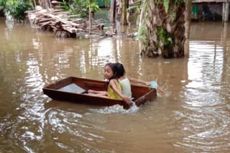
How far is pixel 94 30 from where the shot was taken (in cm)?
1856

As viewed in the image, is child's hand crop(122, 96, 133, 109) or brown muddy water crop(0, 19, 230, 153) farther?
child's hand crop(122, 96, 133, 109)

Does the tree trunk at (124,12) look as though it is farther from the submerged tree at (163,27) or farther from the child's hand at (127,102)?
the child's hand at (127,102)

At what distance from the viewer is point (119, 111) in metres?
7.16

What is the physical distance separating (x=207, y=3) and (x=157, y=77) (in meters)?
13.9

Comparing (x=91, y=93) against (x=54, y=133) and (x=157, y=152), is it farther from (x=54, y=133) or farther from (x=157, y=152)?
(x=157, y=152)

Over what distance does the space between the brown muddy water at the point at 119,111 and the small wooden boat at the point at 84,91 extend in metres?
0.12

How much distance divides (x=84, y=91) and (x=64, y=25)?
29.6ft

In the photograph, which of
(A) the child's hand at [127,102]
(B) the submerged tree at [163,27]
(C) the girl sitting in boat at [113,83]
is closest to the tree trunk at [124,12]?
(B) the submerged tree at [163,27]

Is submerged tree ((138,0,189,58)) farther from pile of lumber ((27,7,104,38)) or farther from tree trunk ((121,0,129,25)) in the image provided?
tree trunk ((121,0,129,25))

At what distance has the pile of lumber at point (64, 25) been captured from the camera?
17016 mm

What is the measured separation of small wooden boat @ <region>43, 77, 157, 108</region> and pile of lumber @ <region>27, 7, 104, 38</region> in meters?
8.35

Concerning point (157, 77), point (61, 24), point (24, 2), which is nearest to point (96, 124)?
point (157, 77)

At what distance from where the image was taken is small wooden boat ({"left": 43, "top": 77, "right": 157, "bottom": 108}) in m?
7.33

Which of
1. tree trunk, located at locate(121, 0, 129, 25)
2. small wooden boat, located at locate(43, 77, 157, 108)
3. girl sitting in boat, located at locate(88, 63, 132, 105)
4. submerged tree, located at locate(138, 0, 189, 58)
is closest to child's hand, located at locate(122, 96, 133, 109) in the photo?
small wooden boat, located at locate(43, 77, 157, 108)
